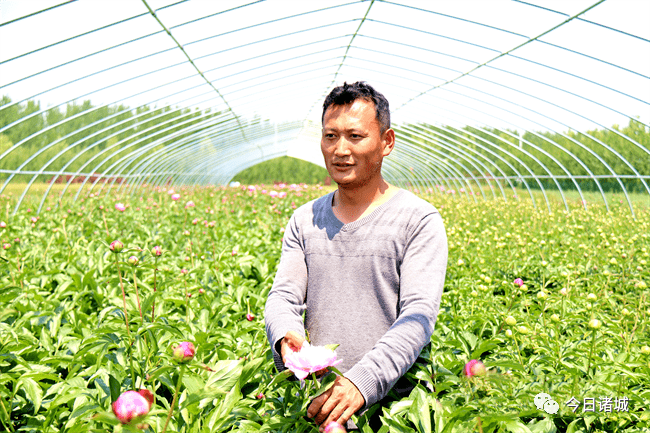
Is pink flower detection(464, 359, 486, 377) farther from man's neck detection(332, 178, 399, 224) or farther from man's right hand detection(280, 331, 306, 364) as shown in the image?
man's neck detection(332, 178, 399, 224)

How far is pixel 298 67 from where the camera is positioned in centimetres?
838

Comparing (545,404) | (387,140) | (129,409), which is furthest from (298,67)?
(129,409)

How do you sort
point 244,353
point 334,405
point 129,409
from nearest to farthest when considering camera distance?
point 129,409 < point 334,405 < point 244,353

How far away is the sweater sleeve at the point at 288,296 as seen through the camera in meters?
1.38

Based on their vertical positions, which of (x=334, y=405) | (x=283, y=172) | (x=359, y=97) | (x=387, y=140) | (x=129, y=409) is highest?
(x=359, y=97)

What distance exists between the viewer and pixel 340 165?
1526mm

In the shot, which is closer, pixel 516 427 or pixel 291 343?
pixel 516 427

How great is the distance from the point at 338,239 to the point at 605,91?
689 centimetres

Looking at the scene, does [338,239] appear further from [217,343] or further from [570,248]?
[570,248]

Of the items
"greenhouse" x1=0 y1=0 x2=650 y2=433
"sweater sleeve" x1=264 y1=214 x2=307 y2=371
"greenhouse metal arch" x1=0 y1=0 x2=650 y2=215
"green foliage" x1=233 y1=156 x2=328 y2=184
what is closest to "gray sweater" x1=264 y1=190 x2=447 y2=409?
"sweater sleeve" x1=264 y1=214 x2=307 y2=371

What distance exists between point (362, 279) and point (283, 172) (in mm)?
35389

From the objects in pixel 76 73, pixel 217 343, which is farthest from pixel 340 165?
pixel 76 73

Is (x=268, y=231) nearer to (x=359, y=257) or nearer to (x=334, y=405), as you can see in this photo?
(x=359, y=257)

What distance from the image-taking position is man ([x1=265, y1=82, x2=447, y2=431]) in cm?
143
